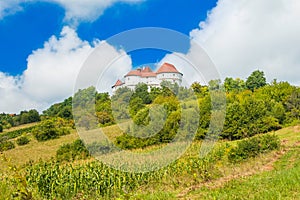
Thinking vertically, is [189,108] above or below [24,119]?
below

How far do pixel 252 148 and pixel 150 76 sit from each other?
8.90 meters

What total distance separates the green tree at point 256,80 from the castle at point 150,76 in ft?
171

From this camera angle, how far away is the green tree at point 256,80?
55.7 metres

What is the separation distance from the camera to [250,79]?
5669 centimetres

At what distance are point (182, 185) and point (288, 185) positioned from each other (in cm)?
336

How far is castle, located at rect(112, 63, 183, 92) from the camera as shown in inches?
252

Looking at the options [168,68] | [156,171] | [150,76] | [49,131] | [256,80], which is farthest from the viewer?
[256,80]

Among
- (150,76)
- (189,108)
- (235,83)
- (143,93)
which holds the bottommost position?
(189,108)

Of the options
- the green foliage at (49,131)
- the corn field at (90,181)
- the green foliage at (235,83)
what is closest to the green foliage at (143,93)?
the corn field at (90,181)

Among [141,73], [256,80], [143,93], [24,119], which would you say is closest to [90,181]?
[143,93]

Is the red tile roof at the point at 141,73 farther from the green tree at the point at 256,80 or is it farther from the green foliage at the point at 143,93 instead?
the green tree at the point at 256,80

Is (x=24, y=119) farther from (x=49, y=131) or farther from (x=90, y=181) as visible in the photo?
(x=90, y=181)

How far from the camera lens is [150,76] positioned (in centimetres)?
680

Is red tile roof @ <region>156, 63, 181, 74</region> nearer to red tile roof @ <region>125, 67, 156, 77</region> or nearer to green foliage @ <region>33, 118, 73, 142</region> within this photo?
red tile roof @ <region>125, 67, 156, 77</region>
